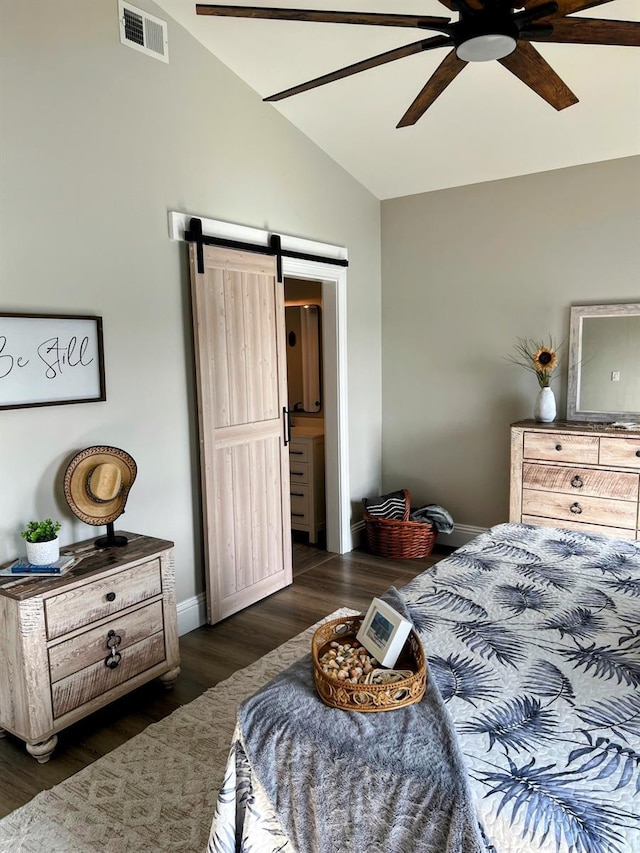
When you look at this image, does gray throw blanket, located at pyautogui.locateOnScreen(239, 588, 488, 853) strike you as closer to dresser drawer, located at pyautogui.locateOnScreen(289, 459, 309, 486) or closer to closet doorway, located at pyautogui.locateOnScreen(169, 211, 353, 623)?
closet doorway, located at pyautogui.locateOnScreen(169, 211, 353, 623)

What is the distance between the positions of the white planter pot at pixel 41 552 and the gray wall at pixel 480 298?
3.08m

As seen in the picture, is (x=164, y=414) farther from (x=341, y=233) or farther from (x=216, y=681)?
(x=341, y=233)

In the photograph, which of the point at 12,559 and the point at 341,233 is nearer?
the point at 12,559

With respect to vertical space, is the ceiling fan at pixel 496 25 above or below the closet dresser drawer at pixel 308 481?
above

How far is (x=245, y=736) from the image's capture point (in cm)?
142

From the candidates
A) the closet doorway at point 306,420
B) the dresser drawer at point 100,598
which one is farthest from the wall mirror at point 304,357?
the dresser drawer at point 100,598

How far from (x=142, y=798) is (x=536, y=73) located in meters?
2.85

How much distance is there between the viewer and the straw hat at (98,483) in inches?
106

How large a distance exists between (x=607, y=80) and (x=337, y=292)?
202 cm

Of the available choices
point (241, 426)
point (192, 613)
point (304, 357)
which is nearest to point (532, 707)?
point (192, 613)

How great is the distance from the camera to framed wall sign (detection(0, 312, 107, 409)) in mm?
2502

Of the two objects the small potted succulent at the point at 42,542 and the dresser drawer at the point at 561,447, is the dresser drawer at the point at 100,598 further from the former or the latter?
the dresser drawer at the point at 561,447

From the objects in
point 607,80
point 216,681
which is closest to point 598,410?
point 607,80

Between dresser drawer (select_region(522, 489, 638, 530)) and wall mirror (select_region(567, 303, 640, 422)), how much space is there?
0.61 metres
